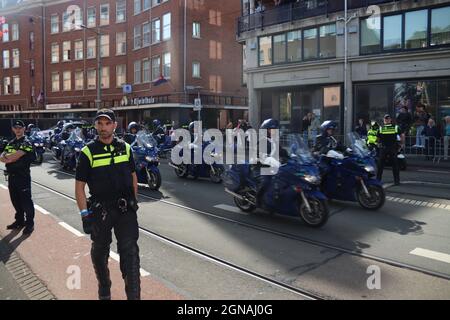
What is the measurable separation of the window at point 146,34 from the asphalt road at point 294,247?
28466 mm

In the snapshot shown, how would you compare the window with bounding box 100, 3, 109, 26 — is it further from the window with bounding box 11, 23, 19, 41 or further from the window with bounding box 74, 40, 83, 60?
the window with bounding box 11, 23, 19, 41

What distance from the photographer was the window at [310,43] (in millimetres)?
23281

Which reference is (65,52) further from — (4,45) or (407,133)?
(407,133)

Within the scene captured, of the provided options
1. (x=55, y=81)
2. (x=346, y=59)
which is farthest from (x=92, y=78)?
(x=346, y=59)

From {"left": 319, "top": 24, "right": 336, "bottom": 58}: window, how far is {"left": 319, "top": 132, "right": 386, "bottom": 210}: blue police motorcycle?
15.1 meters

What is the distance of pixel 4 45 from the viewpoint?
51750mm

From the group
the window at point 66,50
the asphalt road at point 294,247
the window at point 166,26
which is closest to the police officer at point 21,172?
the asphalt road at point 294,247

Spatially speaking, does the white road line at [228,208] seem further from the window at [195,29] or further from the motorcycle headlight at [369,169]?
the window at [195,29]

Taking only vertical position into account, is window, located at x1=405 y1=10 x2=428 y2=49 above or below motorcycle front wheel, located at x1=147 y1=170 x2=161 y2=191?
above

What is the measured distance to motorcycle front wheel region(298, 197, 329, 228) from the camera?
697 cm

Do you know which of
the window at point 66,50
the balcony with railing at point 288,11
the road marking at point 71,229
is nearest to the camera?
the road marking at point 71,229

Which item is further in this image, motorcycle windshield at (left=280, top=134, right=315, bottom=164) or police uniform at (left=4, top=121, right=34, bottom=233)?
motorcycle windshield at (left=280, top=134, right=315, bottom=164)

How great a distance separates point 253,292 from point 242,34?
2423 centimetres

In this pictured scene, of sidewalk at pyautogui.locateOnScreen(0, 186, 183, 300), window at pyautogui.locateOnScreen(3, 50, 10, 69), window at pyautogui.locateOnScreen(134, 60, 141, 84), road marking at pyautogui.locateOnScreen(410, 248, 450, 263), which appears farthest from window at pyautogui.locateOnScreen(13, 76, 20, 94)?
road marking at pyautogui.locateOnScreen(410, 248, 450, 263)
